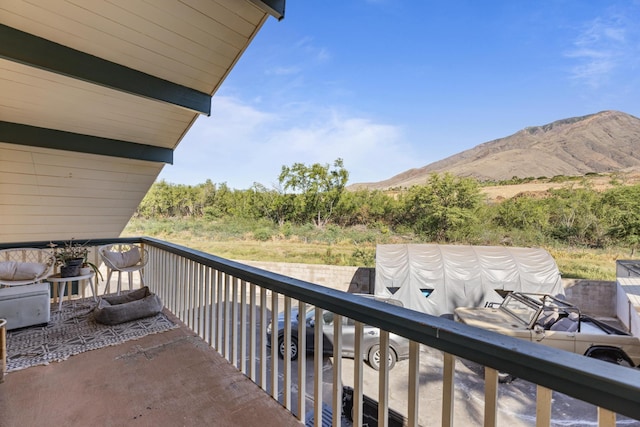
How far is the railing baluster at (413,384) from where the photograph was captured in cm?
97

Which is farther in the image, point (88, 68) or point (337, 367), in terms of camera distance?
point (88, 68)

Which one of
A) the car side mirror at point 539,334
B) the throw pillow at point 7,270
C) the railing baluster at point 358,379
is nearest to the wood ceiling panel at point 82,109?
the throw pillow at point 7,270

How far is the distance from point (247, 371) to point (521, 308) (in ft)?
19.4

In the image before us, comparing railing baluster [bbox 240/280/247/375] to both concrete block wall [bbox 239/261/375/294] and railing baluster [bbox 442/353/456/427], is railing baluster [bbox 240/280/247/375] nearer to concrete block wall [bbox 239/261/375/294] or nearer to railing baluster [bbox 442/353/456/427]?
railing baluster [bbox 442/353/456/427]

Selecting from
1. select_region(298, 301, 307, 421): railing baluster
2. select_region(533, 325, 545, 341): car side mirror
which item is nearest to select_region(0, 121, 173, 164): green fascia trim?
select_region(298, 301, 307, 421): railing baluster

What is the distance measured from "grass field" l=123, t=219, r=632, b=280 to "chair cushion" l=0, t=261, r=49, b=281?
824 centimetres

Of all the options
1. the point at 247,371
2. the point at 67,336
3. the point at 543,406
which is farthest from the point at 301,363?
the point at 67,336

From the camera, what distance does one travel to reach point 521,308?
5.88 m

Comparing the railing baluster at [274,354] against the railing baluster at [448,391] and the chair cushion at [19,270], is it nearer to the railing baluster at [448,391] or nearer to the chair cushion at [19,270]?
the railing baluster at [448,391]

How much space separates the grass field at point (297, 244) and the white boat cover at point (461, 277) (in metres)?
2.91

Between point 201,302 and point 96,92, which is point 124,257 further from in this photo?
point 96,92

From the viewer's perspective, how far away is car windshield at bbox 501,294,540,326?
522 cm

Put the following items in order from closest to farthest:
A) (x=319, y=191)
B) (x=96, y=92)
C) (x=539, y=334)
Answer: (x=96, y=92) < (x=539, y=334) < (x=319, y=191)

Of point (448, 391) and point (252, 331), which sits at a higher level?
point (448, 391)
